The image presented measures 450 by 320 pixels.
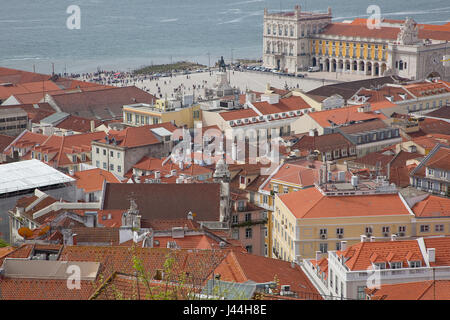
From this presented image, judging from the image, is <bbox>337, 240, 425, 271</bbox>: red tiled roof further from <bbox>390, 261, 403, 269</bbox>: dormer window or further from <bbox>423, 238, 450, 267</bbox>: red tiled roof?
<bbox>423, 238, 450, 267</bbox>: red tiled roof

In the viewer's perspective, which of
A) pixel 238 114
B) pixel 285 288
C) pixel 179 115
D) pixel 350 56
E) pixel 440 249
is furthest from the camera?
pixel 350 56

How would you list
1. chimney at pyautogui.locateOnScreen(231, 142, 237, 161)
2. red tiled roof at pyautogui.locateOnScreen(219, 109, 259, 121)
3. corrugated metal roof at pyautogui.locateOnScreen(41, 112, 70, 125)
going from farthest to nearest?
corrugated metal roof at pyautogui.locateOnScreen(41, 112, 70, 125)
red tiled roof at pyautogui.locateOnScreen(219, 109, 259, 121)
chimney at pyautogui.locateOnScreen(231, 142, 237, 161)

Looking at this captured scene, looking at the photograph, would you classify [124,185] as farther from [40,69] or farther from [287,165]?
[40,69]

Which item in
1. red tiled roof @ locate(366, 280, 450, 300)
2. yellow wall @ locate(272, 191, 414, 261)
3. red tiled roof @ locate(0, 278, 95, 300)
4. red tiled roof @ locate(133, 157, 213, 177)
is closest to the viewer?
red tiled roof @ locate(0, 278, 95, 300)

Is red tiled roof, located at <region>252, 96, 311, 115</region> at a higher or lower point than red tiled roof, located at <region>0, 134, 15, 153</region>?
higher

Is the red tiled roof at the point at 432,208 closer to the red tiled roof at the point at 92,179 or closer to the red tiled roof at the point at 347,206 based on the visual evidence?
the red tiled roof at the point at 347,206

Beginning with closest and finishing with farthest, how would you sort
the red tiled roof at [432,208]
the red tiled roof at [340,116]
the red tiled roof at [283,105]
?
1. the red tiled roof at [432,208]
2. the red tiled roof at [340,116]
3. the red tiled roof at [283,105]

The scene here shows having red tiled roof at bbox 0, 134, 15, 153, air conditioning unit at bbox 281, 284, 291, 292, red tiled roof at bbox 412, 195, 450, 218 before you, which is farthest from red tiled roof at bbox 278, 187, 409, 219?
red tiled roof at bbox 0, 134, 15, 153

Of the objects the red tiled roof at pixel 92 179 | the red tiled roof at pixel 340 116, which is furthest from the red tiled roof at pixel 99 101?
Answer: the red tiled roof at pixel 92 179

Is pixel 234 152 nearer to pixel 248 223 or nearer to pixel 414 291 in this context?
pixel 248 223

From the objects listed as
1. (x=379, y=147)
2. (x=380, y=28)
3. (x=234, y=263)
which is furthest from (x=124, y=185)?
(x=380, y=28)

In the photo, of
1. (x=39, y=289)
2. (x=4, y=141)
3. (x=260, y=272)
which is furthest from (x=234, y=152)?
(x=39, y=289)
